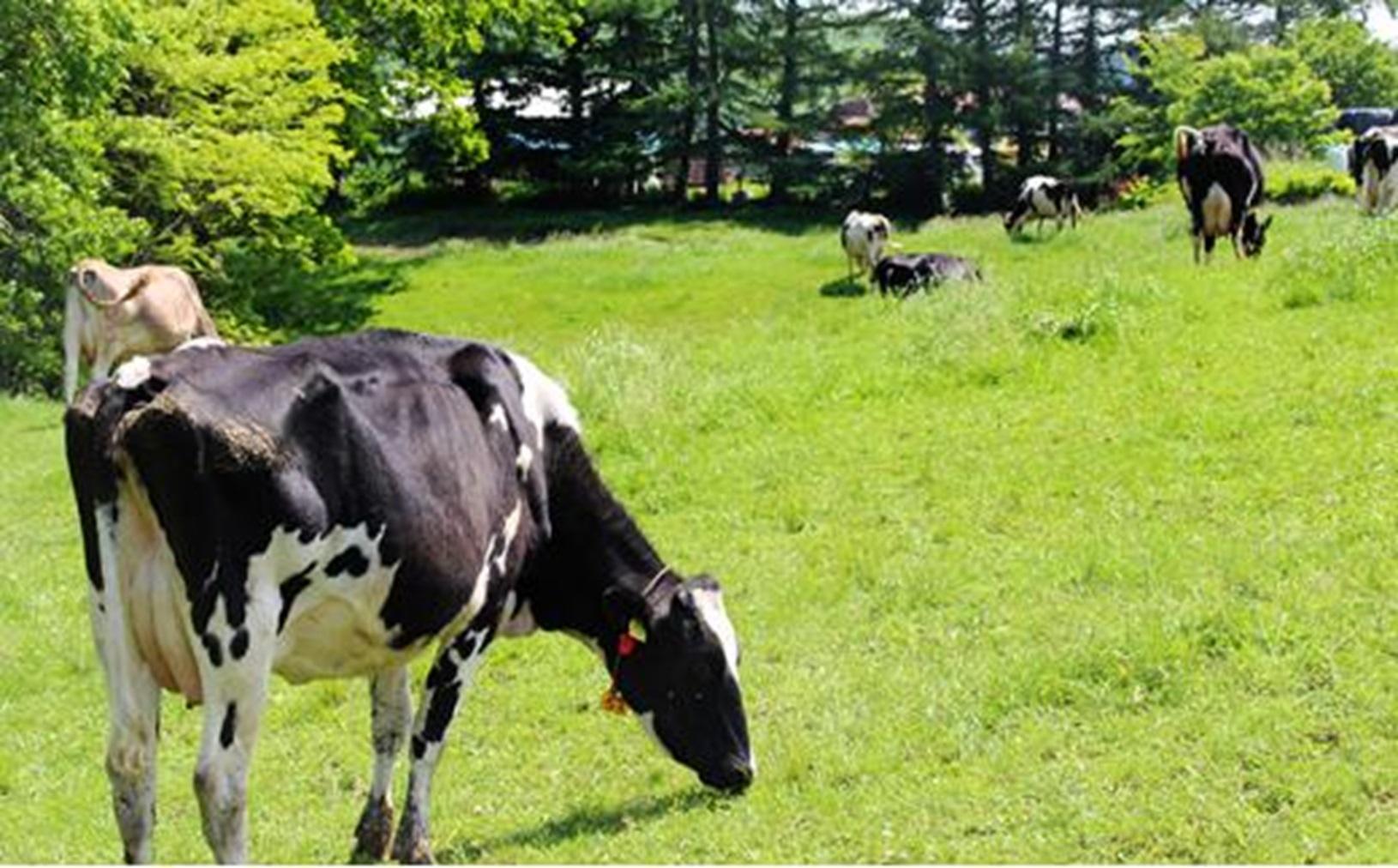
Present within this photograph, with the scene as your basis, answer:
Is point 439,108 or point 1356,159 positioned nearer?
point 1356,159

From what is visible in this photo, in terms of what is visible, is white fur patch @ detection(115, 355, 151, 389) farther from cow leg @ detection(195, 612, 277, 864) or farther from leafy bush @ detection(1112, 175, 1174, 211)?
leafy bush @ detection(1112, 175, 1174, 211)

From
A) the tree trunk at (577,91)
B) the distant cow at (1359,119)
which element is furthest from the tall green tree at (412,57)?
the distant cow at (1359,119)

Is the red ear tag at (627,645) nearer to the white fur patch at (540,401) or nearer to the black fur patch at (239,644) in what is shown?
the white fur patch at (540,401)

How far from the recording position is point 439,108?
39156mm

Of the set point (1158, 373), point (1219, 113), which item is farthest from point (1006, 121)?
point (1158, 373)

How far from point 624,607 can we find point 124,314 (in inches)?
446

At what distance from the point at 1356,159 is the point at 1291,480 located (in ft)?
58.7

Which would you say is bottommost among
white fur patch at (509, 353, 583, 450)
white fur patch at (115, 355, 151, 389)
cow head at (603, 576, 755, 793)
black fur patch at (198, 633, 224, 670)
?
cow head at (603, 576, 755, 793)

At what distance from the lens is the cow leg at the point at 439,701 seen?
22.9 feet

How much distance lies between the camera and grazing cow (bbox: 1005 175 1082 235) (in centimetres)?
3744

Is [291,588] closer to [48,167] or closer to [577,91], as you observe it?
[48,167]

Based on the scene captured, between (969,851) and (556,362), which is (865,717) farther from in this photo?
(556,362)

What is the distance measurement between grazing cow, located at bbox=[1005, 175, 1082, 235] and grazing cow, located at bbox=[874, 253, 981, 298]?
33.3 feet

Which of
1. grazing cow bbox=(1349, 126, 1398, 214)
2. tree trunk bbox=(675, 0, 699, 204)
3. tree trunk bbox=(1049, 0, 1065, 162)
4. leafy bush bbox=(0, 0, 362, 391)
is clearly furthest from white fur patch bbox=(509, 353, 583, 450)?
tree trunk bbox=(1049, 0, 1065, 162)
